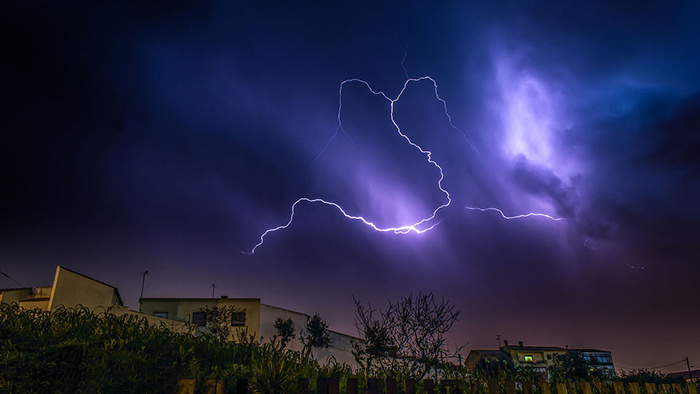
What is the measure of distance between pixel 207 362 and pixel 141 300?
43.2 meters

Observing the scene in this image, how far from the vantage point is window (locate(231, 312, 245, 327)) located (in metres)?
38.9

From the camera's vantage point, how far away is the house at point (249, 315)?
3894 centimetres

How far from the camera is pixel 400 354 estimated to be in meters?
9.20

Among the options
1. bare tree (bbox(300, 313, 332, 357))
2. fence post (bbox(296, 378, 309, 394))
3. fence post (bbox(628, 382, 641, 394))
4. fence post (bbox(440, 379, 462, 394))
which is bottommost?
fence post (bbox(628, 382, 641, 394))

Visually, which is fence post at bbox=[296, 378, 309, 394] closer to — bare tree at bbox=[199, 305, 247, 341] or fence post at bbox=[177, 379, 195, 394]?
fence post at bbox=[177, 379, 195, 394]

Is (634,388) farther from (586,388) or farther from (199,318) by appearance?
(199,318)

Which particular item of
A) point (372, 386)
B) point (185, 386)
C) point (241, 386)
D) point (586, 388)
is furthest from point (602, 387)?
point (185, 386)

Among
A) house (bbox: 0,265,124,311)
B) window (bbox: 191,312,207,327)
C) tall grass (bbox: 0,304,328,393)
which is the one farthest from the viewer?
window (bbox: 191,312,207,327)

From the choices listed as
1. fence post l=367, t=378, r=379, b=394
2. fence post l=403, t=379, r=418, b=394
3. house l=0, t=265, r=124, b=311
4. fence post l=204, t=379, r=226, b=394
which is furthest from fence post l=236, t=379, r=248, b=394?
house l=0, t=265, r=124, b=311

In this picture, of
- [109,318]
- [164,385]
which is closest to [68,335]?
[109,318]

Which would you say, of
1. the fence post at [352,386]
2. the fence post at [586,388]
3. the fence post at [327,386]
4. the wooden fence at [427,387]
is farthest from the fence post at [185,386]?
the fence post at [586,388]

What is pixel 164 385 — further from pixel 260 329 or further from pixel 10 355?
pixel 260 329

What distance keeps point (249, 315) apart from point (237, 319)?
1161 millimetres

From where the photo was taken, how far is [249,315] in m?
39.0
